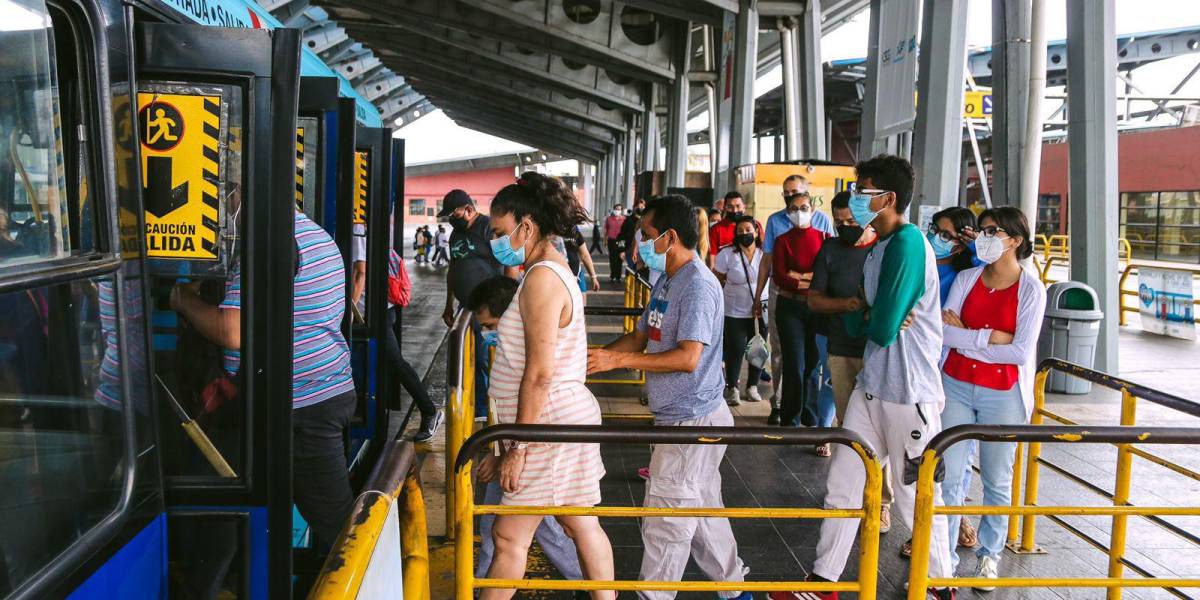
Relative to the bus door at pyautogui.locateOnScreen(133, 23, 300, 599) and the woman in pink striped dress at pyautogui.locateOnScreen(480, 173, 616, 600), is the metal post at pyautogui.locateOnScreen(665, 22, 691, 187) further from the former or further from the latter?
the bus door at pyautogui.locateOnScreen(133, 23, 300, 599)

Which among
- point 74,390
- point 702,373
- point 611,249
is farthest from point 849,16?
point 74,390

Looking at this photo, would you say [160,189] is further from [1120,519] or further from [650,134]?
[650,134]

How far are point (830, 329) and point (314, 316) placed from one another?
3445mm

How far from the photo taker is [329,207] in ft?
18.9

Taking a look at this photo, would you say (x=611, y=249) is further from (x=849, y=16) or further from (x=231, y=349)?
(x=231, y=349)

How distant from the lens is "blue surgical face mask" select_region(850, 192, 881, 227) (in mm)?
4176

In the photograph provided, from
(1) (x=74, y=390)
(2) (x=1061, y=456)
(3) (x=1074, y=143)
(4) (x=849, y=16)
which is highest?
(4) (x=849, y=16)

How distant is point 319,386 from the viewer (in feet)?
11.4

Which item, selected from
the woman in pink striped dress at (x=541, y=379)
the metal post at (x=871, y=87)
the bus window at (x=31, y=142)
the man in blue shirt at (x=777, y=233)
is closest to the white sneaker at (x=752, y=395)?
the man in blue shirt at (x=777, y=233)

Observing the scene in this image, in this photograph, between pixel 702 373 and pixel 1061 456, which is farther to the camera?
pixel 1061 456

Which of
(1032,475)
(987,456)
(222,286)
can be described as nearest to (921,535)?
(987,456)

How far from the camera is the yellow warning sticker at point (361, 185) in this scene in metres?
6.30

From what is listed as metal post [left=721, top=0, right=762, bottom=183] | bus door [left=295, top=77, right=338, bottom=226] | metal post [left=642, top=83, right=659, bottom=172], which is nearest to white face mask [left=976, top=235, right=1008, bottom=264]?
bus door [left=295, top=77, right=338, bottom=226]

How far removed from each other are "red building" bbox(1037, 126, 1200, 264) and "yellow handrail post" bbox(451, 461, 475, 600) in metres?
28.2
